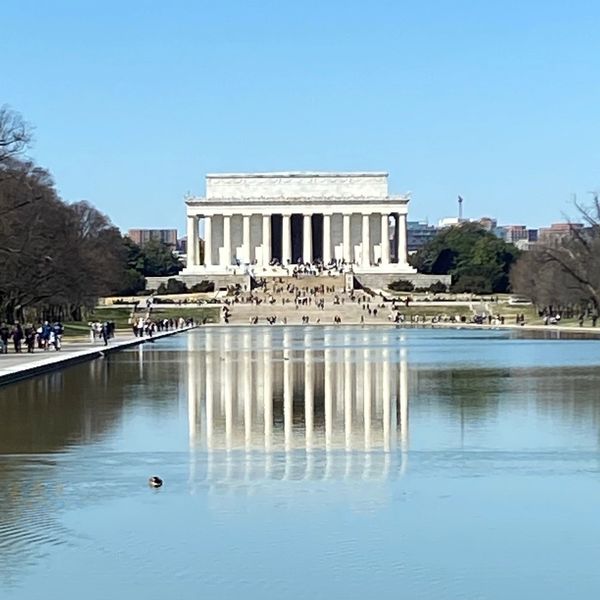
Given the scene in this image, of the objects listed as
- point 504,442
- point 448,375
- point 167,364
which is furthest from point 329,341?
point 504,442

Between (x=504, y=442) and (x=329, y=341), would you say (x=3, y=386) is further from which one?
(x=329, y=341)

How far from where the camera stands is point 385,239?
129000mm

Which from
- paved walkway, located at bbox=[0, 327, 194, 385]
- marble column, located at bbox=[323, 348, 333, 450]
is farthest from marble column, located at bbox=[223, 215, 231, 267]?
marble column, located at bbox=[323, 348, 333, 450]

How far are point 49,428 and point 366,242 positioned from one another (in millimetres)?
109868

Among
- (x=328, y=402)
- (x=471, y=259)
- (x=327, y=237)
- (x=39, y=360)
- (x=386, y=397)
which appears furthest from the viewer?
(x=327, y=237)

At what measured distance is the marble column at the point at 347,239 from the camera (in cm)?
12900

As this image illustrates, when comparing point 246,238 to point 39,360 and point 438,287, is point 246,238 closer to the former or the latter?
point 438,287

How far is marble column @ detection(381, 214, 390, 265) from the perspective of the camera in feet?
422

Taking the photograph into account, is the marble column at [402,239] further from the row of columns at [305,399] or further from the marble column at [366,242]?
the row of columns at [305,399]

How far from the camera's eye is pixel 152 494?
550 inches

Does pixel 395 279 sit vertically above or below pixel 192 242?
below

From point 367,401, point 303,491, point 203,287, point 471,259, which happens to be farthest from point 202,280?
Answer: point 303,491

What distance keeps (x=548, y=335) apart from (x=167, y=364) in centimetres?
2830

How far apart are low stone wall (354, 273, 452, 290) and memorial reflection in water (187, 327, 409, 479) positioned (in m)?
76.1
